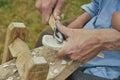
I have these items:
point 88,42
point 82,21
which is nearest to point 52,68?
point 88,42

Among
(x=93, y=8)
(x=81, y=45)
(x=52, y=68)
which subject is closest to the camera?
(x=81, y=45)

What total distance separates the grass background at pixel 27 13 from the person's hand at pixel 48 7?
1.77 metres

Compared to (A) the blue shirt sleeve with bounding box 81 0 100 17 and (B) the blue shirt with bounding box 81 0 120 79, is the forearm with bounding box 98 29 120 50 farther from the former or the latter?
(A) the blue shirt sleeve with bounding box 81 0 100 17

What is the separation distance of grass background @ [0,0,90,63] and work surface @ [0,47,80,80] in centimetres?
189

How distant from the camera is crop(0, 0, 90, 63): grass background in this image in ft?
12.9

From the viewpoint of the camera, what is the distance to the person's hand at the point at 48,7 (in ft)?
6.38

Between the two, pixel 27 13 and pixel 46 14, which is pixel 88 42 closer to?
pixel 46 14

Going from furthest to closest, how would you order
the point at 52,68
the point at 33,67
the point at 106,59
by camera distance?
the point at 106,59 → the point at 52,68 → the point at 33,67

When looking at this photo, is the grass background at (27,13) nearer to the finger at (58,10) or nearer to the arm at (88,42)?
the finger at (58,10)

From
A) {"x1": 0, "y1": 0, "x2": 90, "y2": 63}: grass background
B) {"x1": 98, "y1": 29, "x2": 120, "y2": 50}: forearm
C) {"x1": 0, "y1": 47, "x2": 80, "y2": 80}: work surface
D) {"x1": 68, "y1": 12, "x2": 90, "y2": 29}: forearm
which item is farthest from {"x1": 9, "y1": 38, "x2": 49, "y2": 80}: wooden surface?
{"x1": 0, "y1": 0, "x2": 90, "y2": 63}: grass background

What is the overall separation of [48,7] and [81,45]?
15.5 inches

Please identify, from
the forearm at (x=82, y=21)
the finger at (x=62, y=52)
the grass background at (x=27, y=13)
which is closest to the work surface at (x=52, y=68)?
A: the finger at (x=62, y=52)

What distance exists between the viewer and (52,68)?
1771 millimetres

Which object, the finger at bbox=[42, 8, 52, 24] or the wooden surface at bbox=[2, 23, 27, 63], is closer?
the wooden surface at bbox=[2, 23, 27, 63]
